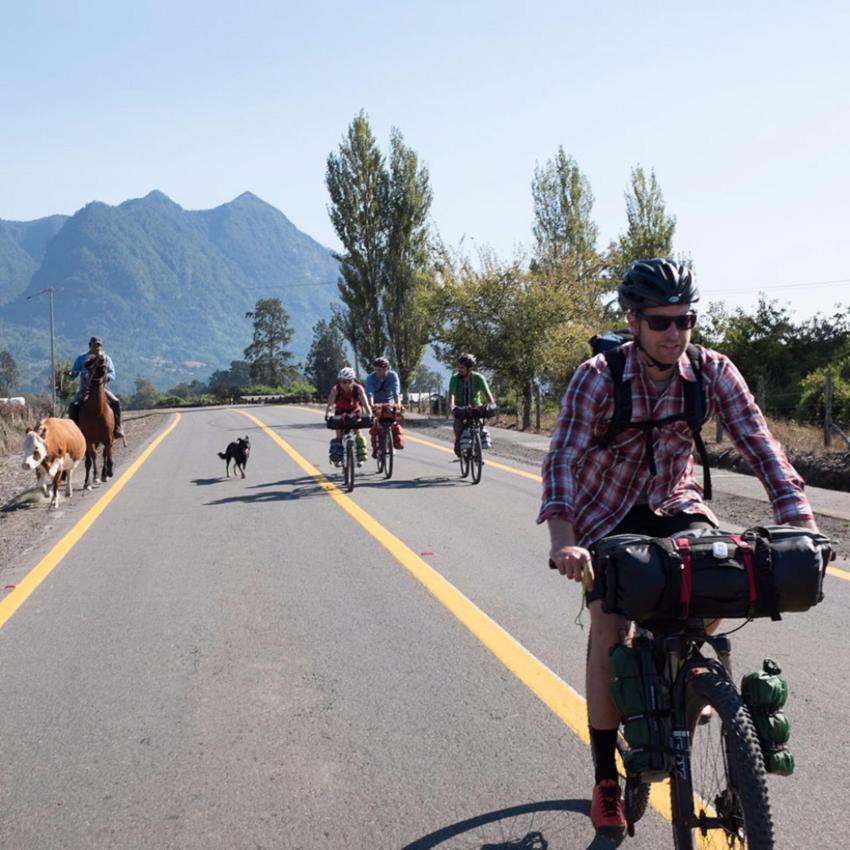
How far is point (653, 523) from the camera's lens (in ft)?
11.2

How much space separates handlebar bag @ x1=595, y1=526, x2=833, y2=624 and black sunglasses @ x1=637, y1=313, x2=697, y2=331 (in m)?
0.75

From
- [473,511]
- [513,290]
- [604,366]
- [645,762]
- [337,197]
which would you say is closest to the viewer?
[645,762]

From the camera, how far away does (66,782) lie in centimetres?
414

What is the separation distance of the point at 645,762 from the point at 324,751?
1932 millimetres

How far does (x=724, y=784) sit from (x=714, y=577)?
585mm

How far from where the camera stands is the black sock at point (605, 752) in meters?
3.30

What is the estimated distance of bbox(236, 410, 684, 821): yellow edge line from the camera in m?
4.60

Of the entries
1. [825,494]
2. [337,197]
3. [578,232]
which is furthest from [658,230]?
[825,494]

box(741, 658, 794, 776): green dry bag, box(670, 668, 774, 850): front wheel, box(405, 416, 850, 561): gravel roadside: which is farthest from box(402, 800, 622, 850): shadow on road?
box(405, 416, 850, 561): gravel roadside

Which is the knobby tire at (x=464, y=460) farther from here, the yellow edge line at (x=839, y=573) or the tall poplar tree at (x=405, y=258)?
the tall poplar tree at (x=405, y=258)

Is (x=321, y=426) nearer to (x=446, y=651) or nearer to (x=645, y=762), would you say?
(x=446, y=651)

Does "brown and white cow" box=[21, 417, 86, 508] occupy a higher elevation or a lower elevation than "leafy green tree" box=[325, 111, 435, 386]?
lower

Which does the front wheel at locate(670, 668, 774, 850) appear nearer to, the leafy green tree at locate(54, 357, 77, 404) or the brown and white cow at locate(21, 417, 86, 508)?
the brown and white cow at locate(21, 417, 86, 508)

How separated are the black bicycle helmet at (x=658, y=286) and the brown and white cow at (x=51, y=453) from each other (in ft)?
37.2
